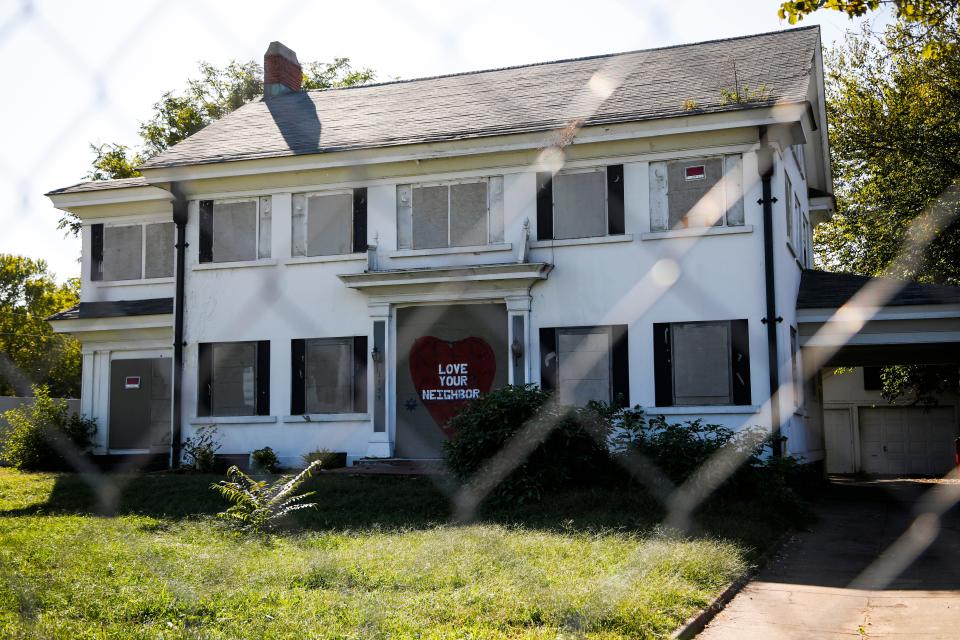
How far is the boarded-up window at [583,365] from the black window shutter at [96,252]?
9266mm

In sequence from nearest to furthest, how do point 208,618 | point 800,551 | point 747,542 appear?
point 208,618
point 747,542
point 800,551

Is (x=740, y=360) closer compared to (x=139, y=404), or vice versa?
(x=740, y=360)

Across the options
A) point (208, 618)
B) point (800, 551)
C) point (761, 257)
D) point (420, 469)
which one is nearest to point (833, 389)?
point (761, 257)

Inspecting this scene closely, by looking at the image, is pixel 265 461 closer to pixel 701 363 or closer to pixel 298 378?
pixel 298 378

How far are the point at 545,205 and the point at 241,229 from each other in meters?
5.45

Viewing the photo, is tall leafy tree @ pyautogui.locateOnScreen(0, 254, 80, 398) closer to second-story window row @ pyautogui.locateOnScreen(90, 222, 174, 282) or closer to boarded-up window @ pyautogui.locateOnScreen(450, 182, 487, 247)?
second-story window row @ pyautogui.locateOnScreen(90, 222, 174, 282)

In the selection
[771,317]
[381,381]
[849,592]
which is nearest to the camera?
[849,592]

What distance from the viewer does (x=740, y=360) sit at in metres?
14.3

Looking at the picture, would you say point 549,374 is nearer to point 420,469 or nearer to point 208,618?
point 420,469

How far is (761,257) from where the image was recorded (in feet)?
46.7

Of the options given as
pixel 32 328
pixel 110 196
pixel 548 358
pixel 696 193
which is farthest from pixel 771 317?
pixel 32 328

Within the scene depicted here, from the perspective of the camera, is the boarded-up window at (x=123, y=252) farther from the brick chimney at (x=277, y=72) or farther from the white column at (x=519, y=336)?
the white column at (x=519, y=336)

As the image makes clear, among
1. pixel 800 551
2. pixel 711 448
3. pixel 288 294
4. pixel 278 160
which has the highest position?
pixel 278 160

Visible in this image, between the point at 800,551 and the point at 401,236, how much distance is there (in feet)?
28.3
